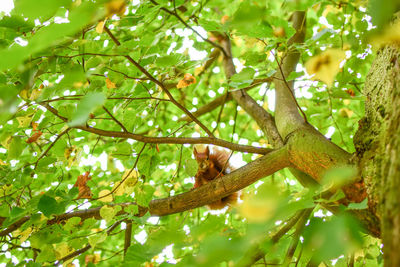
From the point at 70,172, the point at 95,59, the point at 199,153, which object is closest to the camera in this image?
the point at 95,59

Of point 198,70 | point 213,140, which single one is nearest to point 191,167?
point 213,140

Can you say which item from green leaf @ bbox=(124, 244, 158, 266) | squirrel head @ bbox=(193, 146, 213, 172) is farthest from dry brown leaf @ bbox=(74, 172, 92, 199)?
squirrel head @ bbox=(193, 146, 213, 172)

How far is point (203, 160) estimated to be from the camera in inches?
85.4

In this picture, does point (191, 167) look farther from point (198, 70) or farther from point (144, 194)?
point (198, 70)

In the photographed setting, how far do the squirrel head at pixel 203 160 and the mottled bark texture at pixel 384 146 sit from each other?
4.18 feet

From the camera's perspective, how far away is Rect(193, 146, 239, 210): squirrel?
75.7 inches

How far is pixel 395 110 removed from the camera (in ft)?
1.76

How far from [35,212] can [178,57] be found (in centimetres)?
69

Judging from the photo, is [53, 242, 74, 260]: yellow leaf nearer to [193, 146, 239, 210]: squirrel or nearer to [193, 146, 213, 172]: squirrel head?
[193, 146, 239, 210]: squirrel

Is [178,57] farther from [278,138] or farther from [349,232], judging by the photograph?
[349,232]

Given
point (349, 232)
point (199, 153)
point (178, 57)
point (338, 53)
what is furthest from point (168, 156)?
point (349, 232)

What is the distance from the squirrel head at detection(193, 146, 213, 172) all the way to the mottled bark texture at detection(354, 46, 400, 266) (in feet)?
4.18

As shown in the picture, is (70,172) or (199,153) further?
(199,153)

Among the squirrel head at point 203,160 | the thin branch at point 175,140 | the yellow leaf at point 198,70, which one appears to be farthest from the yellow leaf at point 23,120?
the yellow leaf at point 198,70
